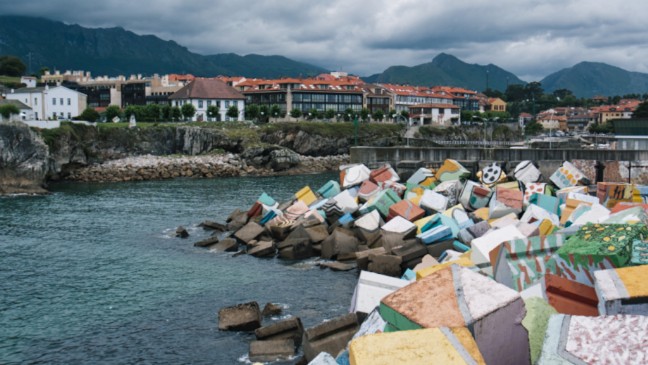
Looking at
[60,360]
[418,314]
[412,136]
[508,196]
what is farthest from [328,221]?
[412,136]

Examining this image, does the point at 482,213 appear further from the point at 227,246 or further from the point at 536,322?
the point at 536,322

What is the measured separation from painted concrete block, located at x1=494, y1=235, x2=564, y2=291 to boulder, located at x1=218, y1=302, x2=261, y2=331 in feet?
19.8

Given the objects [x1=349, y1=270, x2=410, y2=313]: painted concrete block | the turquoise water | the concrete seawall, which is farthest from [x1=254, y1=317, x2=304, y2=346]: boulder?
the concrete seawall

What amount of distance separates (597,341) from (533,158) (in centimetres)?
2655

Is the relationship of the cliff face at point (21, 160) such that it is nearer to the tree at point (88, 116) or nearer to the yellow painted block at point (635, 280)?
the tree at point (88, 116)

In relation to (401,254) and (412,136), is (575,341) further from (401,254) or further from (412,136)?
(412,136)

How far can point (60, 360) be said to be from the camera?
13430 millimetres

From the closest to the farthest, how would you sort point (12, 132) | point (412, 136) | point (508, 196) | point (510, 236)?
point (510, 236)
point (508, 196)
point (12, 132)
point (412, 136)

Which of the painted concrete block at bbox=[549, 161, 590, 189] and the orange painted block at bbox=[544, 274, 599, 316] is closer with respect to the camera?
the orange painted block at bbox=[544, 274, 599, 316]

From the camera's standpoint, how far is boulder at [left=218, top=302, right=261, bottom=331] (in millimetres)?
14695

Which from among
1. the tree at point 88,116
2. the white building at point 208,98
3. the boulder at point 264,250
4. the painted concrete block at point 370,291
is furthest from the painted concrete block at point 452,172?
the white building at point 208,98

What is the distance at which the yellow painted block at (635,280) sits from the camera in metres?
6.35

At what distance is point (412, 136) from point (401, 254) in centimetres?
8011

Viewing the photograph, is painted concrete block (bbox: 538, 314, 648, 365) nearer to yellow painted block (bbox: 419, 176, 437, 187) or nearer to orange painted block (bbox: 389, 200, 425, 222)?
orange painted block (bbox: 389, 200, 425, 222)
